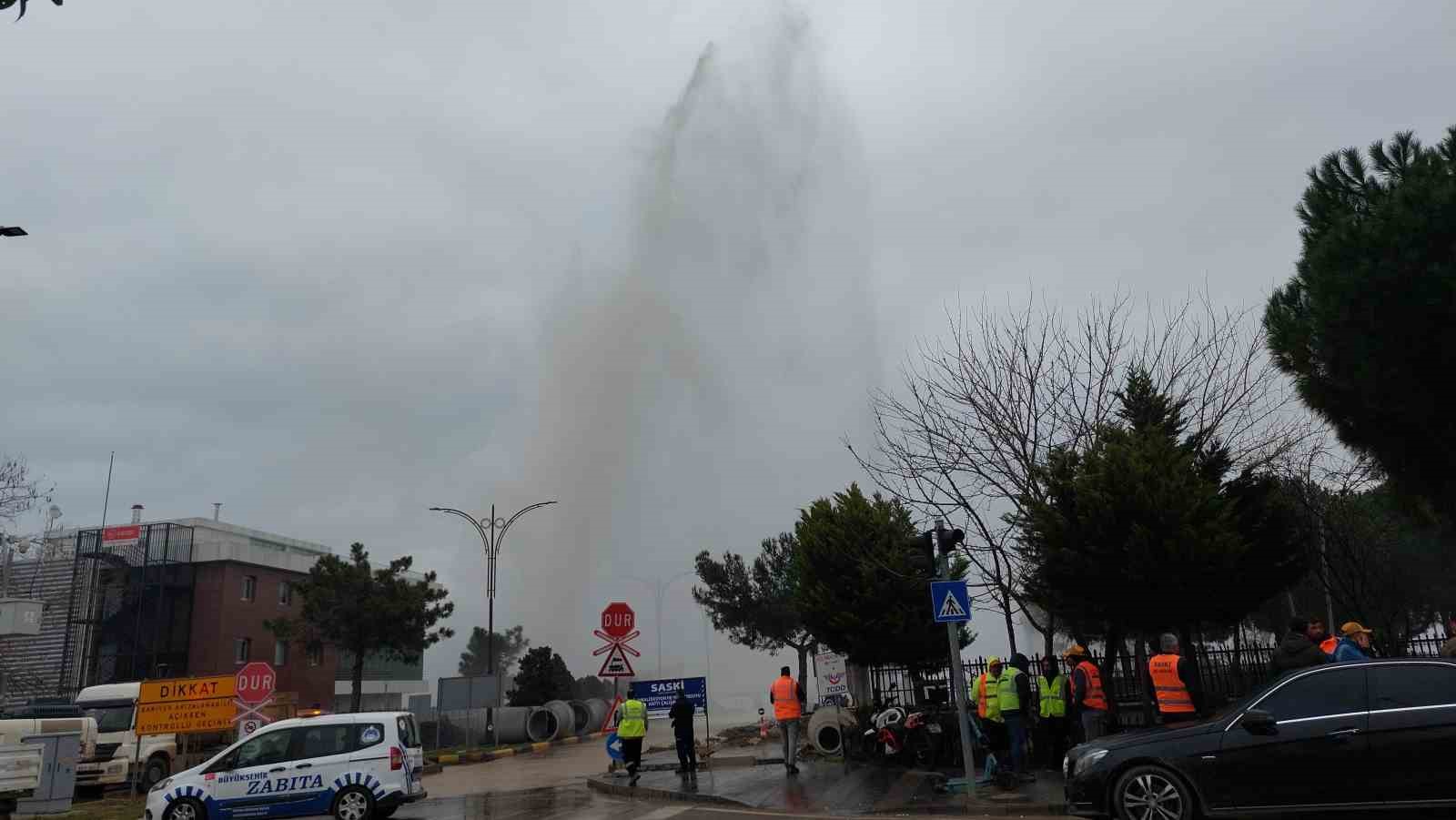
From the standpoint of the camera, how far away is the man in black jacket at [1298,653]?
10328 millimetres

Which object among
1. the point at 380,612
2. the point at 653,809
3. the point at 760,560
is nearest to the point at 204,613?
the point at 380,612

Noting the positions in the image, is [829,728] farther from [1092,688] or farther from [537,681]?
[537,681]

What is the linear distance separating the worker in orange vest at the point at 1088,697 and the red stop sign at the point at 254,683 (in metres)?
→ 15.3

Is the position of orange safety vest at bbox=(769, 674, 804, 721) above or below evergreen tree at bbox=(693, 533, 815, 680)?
below

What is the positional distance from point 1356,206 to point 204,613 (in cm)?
5320

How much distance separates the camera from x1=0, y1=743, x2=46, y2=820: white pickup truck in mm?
14719

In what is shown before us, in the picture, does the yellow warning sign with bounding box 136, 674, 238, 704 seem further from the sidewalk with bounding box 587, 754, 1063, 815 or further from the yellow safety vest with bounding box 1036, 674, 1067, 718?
the yellow safety vest with bounding box 1036, 674, 1067, 718

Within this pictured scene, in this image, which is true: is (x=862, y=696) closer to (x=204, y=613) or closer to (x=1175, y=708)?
(x=1175, y=708)

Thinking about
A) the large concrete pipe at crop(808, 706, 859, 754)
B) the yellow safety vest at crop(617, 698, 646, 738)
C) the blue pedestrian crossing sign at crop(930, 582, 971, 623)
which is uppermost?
the blue pedestrian crossing sign at crop(930, 582, 971, 623)

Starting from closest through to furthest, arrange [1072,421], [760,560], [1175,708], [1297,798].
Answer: [1297,798]
[1175,708]
[1072,421]
[760,560]

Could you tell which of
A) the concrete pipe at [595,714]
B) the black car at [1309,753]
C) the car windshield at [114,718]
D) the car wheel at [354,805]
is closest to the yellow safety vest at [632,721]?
the car wheel at [354,805]

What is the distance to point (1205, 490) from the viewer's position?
568 inches

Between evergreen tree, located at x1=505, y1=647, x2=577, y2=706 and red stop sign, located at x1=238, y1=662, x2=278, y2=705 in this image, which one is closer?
red stop sign, located at x1=238, y1=662, x2=278, y2=705

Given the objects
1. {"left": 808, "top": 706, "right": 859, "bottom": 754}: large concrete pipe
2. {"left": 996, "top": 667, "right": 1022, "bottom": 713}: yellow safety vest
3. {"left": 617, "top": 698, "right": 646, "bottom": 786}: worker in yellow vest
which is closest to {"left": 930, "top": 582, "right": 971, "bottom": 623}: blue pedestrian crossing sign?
{"left": 996, "top": 667, "right": 1022, "bottom": 713}: yellow safety vest
